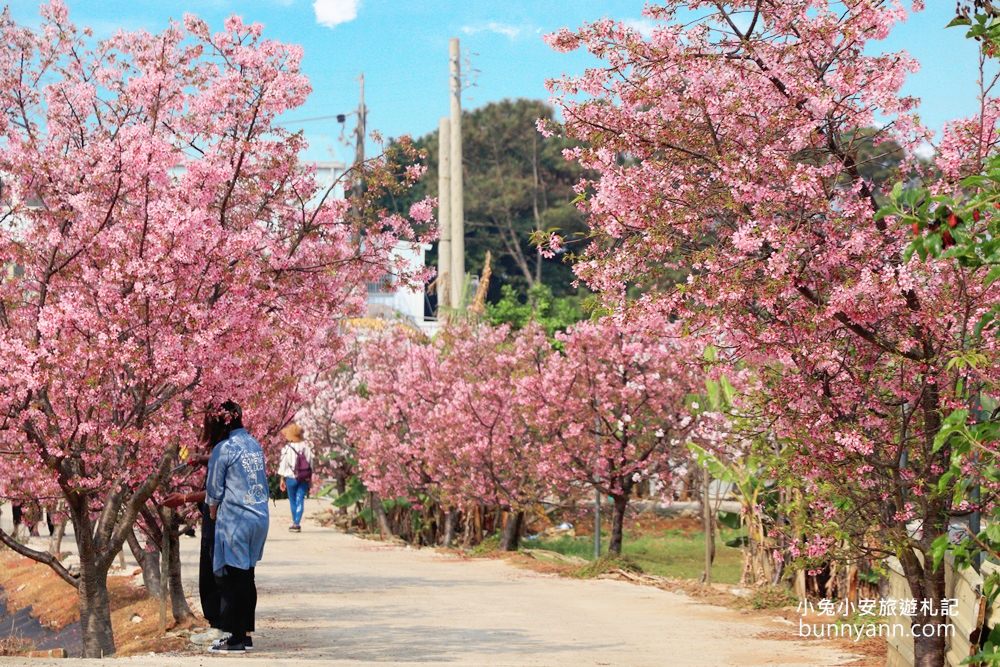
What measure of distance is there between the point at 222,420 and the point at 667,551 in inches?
486

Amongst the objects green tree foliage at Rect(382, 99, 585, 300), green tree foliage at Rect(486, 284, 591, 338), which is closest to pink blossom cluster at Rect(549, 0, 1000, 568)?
green tree foliage at Rect(486, 284, 591, 338)

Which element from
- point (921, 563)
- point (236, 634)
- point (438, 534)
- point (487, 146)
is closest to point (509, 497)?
point (438, 534)

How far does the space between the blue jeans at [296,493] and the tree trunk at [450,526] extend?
3055 mm

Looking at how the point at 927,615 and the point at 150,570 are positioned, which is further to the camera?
the point at 150,570

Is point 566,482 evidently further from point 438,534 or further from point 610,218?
point 610,218

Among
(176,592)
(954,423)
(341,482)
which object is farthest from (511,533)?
(954,423)

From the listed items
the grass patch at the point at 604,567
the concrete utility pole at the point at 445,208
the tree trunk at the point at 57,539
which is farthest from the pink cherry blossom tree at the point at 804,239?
the concrete utility pole at the point at 445,208

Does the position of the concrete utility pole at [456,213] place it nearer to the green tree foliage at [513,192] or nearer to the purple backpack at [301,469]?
the purple backpack at [301,469]

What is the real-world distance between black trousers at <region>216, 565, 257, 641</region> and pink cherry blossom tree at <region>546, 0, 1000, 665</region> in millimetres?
3400

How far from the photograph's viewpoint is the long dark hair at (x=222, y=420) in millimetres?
10031

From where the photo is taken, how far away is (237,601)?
980cm

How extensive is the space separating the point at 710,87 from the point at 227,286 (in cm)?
361

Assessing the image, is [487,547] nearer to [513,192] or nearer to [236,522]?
[236,522]

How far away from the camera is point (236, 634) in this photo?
9.77 meters
